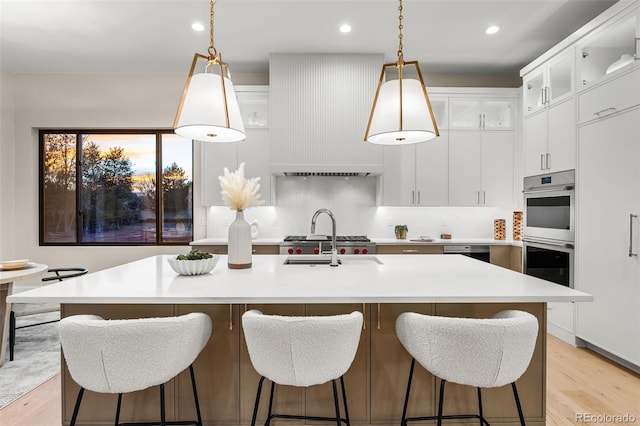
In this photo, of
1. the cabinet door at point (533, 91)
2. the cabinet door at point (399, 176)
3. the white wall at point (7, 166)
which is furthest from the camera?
the white wall at point (7, 166)

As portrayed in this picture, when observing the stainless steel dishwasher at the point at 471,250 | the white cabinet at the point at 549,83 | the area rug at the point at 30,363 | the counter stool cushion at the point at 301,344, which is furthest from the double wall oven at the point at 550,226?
the area rug at the point at 30,363

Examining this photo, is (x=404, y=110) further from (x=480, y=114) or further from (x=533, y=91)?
(x=480, y=114)

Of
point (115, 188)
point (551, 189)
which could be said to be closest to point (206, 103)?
point (551, 189)

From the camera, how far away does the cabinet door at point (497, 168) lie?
4.38 metres

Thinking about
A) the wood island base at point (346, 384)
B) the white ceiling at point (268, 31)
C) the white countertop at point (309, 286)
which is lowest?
the wood island base at point (346, 384)

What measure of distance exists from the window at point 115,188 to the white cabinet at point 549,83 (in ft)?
13.2

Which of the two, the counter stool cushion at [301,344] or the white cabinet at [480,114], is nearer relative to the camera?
the counter stool cushion at [301,344]

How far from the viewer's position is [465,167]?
438 centimetres

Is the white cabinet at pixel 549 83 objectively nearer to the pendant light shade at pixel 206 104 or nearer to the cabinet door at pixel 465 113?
the cabinet door at pixel 465 113

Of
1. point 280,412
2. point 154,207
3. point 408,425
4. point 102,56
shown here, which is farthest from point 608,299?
point 102,56

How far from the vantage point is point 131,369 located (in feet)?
4.47

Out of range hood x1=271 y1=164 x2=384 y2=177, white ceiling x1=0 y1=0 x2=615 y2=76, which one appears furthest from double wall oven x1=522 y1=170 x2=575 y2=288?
range hood x1=271 y1=164 x2=384 y2=177

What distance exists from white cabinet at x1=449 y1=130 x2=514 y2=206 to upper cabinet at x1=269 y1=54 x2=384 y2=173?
3.31 feet

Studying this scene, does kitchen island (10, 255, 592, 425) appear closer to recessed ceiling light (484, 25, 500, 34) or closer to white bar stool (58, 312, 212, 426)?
white bar stool (58, 312, 212, 426)
